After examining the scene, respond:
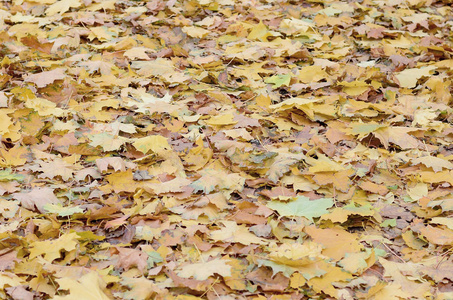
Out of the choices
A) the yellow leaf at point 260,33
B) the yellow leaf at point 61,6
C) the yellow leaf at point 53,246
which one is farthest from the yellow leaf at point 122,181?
the yellow leaf at point 61,6

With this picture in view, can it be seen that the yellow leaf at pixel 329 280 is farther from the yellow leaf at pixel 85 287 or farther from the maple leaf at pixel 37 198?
the maple leaf at pixel 37 198

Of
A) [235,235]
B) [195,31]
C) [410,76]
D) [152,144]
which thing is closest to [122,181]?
[152,144]

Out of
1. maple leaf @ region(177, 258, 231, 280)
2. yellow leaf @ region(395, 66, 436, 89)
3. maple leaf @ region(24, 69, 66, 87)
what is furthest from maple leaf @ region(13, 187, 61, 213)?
yellow leaf @ region(395, 66, 436, 89)

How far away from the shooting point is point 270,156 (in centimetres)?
277

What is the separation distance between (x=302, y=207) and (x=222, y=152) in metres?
0.63

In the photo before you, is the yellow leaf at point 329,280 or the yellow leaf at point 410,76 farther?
the yellow leaf at point 410,76

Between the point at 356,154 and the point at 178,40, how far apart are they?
6.09 ft

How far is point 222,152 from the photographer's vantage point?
2.87 metres

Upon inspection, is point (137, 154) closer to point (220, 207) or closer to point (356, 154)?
point (220, 207)

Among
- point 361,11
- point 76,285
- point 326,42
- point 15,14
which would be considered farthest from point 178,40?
point 76,285

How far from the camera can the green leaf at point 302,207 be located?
2404 millimetres

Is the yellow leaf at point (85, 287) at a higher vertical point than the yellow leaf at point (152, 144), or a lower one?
higher

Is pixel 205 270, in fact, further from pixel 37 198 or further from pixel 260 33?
pixel 260 33

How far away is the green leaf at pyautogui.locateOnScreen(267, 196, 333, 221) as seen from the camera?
2.40m
